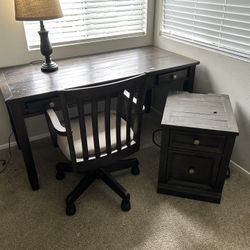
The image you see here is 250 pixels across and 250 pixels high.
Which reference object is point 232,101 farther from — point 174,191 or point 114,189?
point 114,189

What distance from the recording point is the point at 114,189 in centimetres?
170

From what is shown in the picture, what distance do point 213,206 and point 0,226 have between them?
53.1 inches

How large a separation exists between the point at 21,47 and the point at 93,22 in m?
0.62

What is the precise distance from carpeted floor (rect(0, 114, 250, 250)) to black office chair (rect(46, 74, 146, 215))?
0.32ft

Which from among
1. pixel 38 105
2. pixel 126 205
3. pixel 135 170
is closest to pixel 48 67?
pixel 38 105

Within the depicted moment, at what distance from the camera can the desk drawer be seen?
5.12 ft

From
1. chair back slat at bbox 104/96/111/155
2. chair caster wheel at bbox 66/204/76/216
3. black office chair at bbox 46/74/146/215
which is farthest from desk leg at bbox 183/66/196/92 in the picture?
chair caster wheel at bbox 66/204/76/216

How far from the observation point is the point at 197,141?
1.57 meters

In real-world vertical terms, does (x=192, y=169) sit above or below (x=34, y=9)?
below

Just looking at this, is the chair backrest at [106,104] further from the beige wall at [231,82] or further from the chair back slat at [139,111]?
the beige wall at [231,82]

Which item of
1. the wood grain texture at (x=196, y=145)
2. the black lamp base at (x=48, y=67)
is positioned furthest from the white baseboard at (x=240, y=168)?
the black lamp base at (x=48, y=67)

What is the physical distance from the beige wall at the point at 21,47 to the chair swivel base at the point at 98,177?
65 centimetres

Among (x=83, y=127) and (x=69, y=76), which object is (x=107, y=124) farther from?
(x=69, y=76)

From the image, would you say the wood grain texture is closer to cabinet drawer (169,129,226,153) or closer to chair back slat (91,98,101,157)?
cabinet drawer (169,129,226,153)
